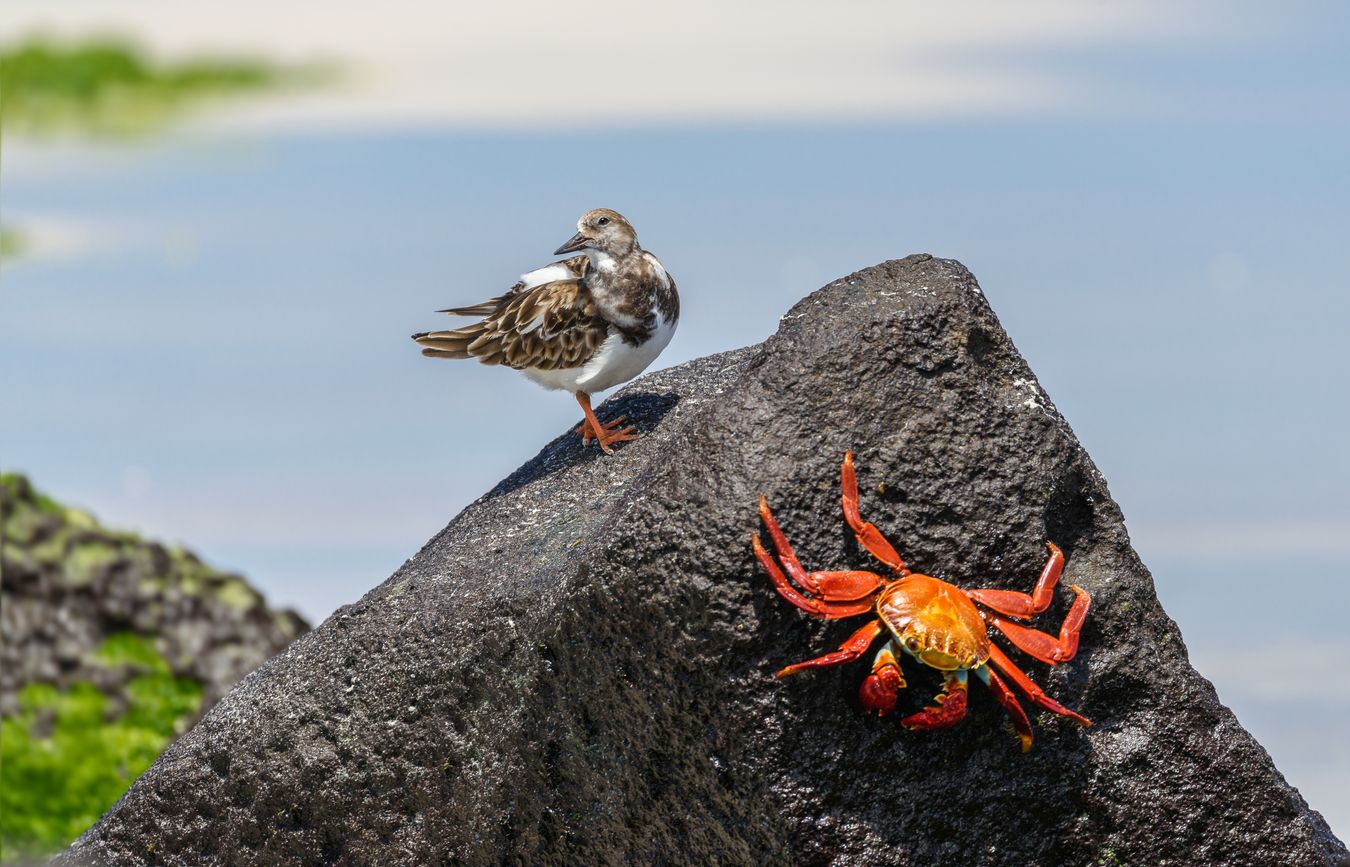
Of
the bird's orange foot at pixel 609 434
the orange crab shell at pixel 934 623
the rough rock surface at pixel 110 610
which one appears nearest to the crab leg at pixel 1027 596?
the orange crab shell at pixel 934 623

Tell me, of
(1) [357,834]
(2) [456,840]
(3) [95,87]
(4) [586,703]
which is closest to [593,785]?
(4) [586,703]

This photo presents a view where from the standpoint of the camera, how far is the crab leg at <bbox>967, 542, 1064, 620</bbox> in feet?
16.0

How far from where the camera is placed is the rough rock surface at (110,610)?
32.9 feet

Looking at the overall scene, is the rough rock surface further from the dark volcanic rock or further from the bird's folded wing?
the dark volcanic rock

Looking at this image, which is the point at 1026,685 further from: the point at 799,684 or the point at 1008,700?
the point at 799,684

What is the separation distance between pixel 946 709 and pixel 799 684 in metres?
0.50

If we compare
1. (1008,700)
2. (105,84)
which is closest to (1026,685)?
(1008,700)

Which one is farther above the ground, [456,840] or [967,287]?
[967,287]

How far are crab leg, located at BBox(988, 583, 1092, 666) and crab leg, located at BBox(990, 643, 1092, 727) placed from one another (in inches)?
3.0

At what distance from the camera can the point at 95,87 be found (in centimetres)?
2481

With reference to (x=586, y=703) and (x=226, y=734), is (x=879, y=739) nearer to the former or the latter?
(x=586, y=703)

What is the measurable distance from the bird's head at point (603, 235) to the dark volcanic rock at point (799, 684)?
4.74 feet

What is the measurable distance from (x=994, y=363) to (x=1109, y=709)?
1369 millimetres

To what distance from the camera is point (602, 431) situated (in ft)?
22.2
